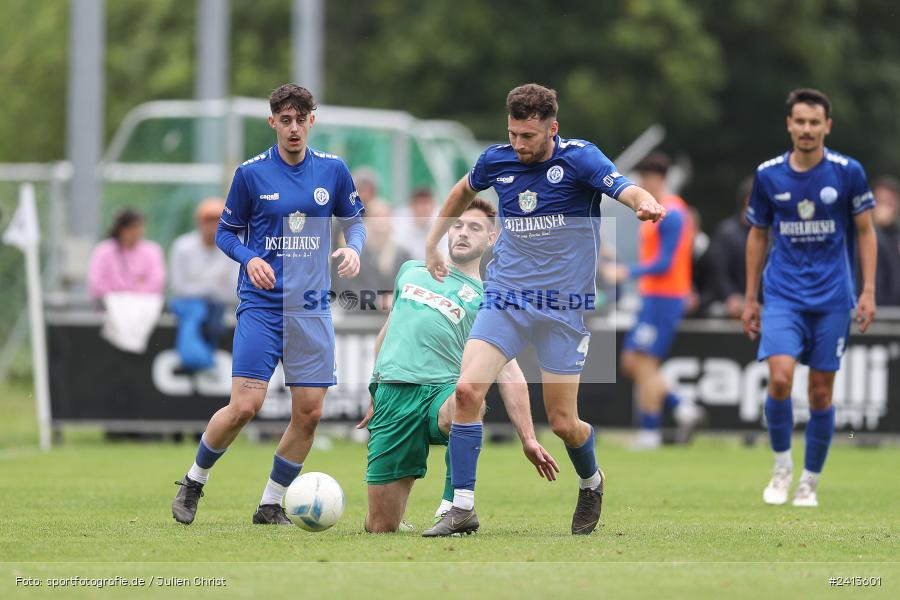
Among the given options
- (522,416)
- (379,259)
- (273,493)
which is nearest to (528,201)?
(522,416)

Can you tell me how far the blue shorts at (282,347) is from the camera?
32.7ft

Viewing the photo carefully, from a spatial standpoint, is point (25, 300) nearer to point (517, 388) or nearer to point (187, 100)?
point (517, 388)

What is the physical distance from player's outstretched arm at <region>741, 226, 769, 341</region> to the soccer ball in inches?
139

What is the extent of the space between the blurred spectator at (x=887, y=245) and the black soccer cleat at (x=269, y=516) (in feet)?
31.4

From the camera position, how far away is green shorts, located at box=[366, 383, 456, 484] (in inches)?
380

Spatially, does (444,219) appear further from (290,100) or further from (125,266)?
(125,266)

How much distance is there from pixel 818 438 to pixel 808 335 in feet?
2.41

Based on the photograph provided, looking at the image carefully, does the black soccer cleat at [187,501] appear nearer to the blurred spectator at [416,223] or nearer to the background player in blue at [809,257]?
the background player in blue at [809,257]

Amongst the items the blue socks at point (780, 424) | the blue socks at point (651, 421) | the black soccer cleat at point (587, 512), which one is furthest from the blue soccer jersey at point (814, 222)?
the blue socks at point (651, 421)

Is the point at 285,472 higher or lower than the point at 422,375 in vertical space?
lower

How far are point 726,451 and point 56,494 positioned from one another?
7.44 meters

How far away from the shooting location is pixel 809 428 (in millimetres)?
11867

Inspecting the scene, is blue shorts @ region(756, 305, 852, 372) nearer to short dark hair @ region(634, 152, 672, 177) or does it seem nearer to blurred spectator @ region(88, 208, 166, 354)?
short dark hair @ region(634, 152, 672, 177)

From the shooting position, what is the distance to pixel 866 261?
11.4 m
